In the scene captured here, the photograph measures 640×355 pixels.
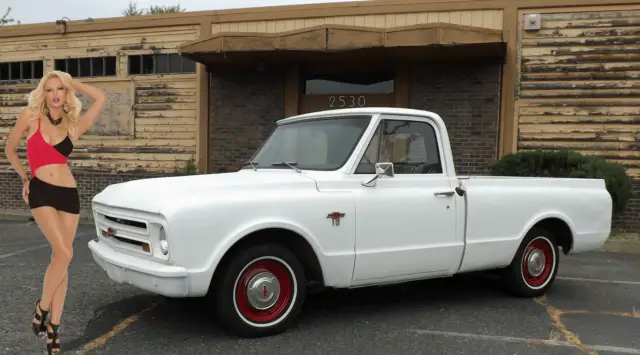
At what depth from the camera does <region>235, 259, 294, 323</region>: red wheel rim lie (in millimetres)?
3569

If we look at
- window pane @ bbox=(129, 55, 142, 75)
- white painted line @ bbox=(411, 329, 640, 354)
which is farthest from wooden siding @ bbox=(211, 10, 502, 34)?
white painted line @ bbox=(411, 329, 640, 354)

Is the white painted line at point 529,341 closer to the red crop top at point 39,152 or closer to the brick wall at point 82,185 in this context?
the red crop top at point 39,152

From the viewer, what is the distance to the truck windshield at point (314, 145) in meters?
4.16

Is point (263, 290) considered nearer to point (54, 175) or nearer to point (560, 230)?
point (54, 175)

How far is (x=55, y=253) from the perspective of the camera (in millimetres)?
3059

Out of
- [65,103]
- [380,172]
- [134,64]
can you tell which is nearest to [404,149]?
[380,172]

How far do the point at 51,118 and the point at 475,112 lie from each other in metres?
8.30

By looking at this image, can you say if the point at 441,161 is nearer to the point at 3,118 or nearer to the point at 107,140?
the point at 107,140

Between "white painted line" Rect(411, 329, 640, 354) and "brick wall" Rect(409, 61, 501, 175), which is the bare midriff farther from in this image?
"brick wall" Rect(409, 61, 501, 175)

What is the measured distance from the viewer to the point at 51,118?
9.94ft

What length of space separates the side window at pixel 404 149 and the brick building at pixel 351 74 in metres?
4.72

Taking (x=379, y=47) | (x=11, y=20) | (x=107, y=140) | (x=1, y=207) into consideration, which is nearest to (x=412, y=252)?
(x=379, y=47)

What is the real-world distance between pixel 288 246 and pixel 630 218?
797 cm

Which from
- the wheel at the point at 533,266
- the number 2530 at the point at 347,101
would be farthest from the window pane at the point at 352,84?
the wheel at the point at 533,266
